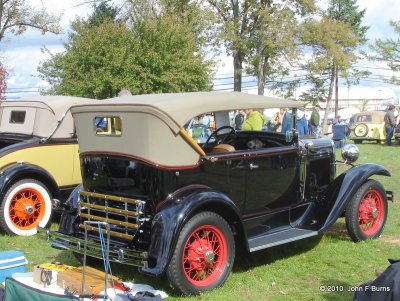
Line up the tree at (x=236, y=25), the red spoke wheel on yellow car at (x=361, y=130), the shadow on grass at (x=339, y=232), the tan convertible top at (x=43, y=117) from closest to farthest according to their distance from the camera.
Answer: the shadow on grass at (x=339, y=232), the tan convertible top at (x=43, y=117), the red spoke wheel on yellow car at (x=361, y=130), the tree at (x=236, y=25)

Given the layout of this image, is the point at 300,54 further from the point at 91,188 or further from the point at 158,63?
the point at 91,188

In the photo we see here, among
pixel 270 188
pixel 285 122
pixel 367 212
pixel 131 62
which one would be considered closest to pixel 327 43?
pixel 131 62

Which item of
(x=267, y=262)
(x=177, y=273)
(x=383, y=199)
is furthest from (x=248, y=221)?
(x=383, y=199)

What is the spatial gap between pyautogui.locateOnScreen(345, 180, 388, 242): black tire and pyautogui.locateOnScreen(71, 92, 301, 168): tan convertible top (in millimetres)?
1726

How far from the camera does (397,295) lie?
2859 millimetres

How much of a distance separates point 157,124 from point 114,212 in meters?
0.86

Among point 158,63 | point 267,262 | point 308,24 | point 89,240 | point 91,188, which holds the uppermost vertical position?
point 308,24

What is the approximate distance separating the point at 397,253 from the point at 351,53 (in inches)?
1074

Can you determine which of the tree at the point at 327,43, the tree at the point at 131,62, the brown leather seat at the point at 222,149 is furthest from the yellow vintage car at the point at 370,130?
the brown leather seat at the point at 222,149

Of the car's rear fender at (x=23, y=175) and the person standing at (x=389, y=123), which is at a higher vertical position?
the person standing at (x=389, y=123)

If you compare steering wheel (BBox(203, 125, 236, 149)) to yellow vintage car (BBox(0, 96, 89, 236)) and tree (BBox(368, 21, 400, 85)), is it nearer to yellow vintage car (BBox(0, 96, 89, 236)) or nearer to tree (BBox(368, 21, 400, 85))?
yellow vintage car (BBox(0, 96, 89, 236))

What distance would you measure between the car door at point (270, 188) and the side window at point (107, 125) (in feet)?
4.04

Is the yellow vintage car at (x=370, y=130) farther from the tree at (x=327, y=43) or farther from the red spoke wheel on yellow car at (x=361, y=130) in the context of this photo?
the tree at (x=327, y=43)

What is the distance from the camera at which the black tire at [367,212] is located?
554 cm
